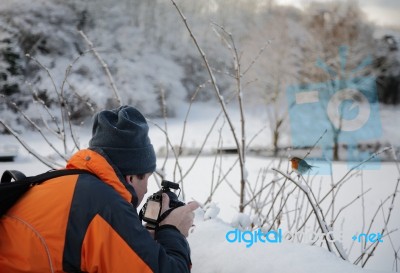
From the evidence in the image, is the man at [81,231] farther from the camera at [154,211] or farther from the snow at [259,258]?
the snow at [259,258]

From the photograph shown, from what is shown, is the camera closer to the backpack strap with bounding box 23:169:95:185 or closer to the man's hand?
the man's hand

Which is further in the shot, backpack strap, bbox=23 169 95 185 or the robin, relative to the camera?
the robin

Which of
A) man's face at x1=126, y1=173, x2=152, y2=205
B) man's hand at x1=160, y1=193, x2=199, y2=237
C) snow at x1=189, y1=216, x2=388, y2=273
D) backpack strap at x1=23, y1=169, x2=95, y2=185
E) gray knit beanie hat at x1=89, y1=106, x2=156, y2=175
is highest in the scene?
gray knit beanie hat at x1=89, y1=106, x2=156, y2=175

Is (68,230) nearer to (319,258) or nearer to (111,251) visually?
(111,251)

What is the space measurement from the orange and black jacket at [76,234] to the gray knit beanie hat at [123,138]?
12 centimetres

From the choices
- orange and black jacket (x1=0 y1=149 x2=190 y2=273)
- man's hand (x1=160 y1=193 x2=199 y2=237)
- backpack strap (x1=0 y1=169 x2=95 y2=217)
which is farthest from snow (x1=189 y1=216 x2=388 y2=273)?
backpack strap (x1=0 y1=169 x2=95 y2=217)

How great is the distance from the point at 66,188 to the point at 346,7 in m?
15.4

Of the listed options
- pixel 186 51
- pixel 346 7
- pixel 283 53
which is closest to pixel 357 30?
pixel 346 7

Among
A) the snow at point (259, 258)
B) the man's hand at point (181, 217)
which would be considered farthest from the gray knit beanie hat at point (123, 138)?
the snow at point (259, 258)

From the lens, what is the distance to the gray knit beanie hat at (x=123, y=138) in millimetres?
1028

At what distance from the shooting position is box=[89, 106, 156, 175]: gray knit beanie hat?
1028mm

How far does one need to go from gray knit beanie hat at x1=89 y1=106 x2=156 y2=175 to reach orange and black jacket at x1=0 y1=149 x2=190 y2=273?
0.40ft

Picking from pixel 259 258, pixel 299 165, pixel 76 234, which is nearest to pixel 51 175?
pixel 76 234

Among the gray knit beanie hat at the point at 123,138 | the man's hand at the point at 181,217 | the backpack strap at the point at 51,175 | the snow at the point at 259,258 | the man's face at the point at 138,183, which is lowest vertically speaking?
the snow at the point at 259,258
